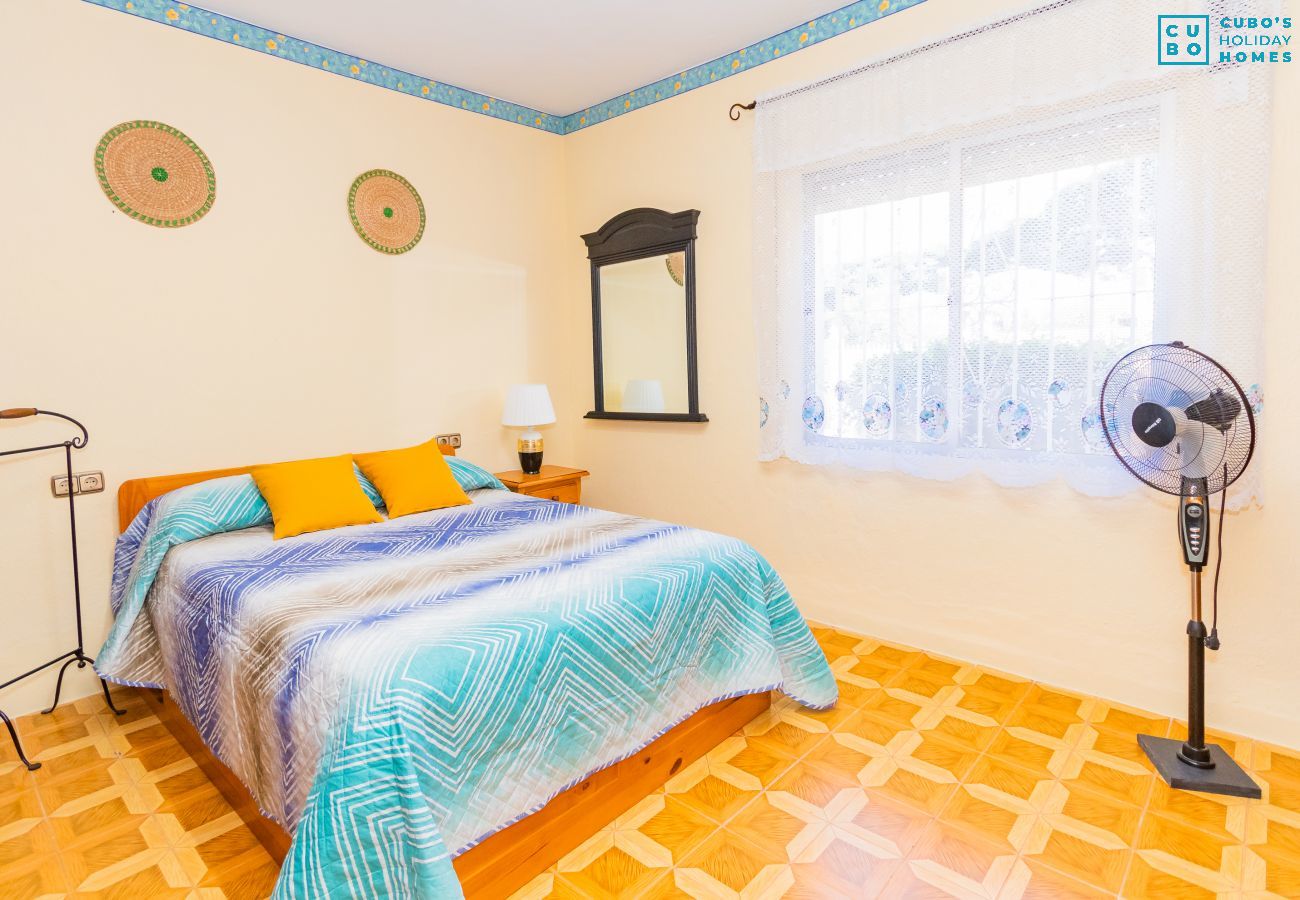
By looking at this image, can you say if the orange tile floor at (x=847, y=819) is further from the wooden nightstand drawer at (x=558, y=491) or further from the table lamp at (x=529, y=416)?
the table lamp at (x=529, y=416)

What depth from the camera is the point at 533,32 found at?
3221 millimetres

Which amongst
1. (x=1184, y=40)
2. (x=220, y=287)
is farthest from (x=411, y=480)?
(x=1184, y=40)

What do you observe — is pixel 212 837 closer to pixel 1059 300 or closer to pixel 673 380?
pixel 673 380

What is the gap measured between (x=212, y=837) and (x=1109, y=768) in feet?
8.80

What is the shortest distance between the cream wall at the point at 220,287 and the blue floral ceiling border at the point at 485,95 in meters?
0.05

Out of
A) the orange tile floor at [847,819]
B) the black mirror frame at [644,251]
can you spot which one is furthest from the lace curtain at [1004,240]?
the orange tile floor at [847,819]

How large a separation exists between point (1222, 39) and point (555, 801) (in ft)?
9.80

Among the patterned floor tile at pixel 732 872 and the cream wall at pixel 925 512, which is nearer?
the patterned floor tile at pixel 732 872

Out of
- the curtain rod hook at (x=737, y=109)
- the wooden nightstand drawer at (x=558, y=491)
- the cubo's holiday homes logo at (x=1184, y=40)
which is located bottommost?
the wooden nightstand drawer at (x=558, y=491)

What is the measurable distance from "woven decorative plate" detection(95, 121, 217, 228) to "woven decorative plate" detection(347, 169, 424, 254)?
2.07 ft

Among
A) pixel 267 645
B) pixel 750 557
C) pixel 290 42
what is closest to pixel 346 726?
pixel 267 645

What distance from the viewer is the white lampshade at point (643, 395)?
4.00 metres

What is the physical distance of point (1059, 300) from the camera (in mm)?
2531

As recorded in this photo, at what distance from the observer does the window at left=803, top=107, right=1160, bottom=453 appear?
242 centimetres
